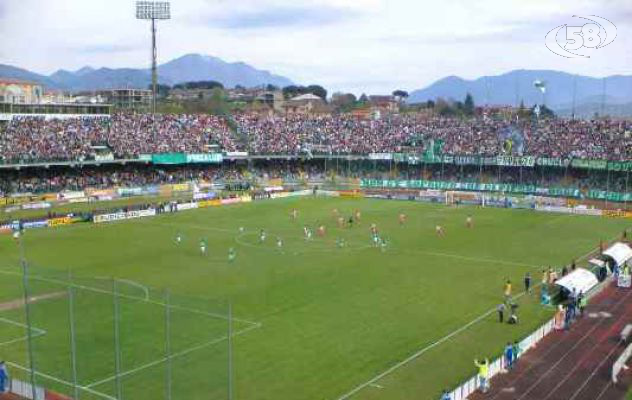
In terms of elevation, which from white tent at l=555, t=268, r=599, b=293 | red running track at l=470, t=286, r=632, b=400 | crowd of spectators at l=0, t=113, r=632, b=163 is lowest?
red running track at l=470, t=286, r=632, b=400

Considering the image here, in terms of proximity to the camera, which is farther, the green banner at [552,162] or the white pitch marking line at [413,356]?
the green banner at [552,162]

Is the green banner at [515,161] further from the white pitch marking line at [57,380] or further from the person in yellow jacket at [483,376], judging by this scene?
the white pitch marking line at [57,380]

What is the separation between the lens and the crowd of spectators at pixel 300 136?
80.6 metres

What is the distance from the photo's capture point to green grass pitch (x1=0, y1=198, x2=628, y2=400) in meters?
24.2

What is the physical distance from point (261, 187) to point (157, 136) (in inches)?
625

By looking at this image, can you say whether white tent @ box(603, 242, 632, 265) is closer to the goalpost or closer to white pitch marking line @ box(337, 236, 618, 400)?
white pitch marking line @ box(337, 236, 618, 400)

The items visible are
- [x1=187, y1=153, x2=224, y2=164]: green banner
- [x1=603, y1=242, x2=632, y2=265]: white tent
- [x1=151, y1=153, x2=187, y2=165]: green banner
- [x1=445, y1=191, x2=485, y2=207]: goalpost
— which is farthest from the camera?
[x1=187, y1=153, x2=224, y2=164]: green banner

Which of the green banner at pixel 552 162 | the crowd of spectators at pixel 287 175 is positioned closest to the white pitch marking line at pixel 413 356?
the crowd of spectators at pixel 287 175

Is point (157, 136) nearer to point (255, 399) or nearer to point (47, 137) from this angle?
point (47, 137)

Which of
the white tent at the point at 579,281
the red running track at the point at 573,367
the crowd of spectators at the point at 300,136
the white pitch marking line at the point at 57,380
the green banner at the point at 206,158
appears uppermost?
the crowd of spectators at the point at 300,136

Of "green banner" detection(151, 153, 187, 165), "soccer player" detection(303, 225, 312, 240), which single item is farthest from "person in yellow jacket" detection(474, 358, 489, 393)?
"green banner" detection(151, 153, 187, 165)

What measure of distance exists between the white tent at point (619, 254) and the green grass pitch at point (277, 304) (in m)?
3.78

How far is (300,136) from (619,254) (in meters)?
68.3

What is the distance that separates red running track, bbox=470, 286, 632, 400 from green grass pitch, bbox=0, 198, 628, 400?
5.35ft
